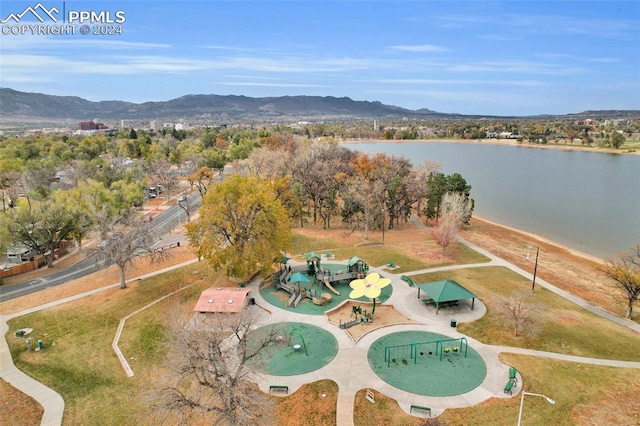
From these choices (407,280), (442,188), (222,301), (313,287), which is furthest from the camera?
(442,188)

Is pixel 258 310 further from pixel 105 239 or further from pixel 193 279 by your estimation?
pixel 105 239

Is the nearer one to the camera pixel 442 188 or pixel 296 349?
pixel 296 349

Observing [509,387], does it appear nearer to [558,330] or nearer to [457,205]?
[558,330]

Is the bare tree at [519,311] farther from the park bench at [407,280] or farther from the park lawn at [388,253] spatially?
the park lawn at [388,253]

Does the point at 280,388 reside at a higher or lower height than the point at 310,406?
higher

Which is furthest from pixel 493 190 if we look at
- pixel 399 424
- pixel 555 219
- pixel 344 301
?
pixel 399 424

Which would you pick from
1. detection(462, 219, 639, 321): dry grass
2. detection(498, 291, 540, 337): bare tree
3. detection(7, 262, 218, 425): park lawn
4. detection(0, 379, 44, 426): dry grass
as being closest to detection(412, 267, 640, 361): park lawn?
detection(498, 291, 540, 337): bare tree

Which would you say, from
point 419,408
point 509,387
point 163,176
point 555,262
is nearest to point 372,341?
point 419,408
